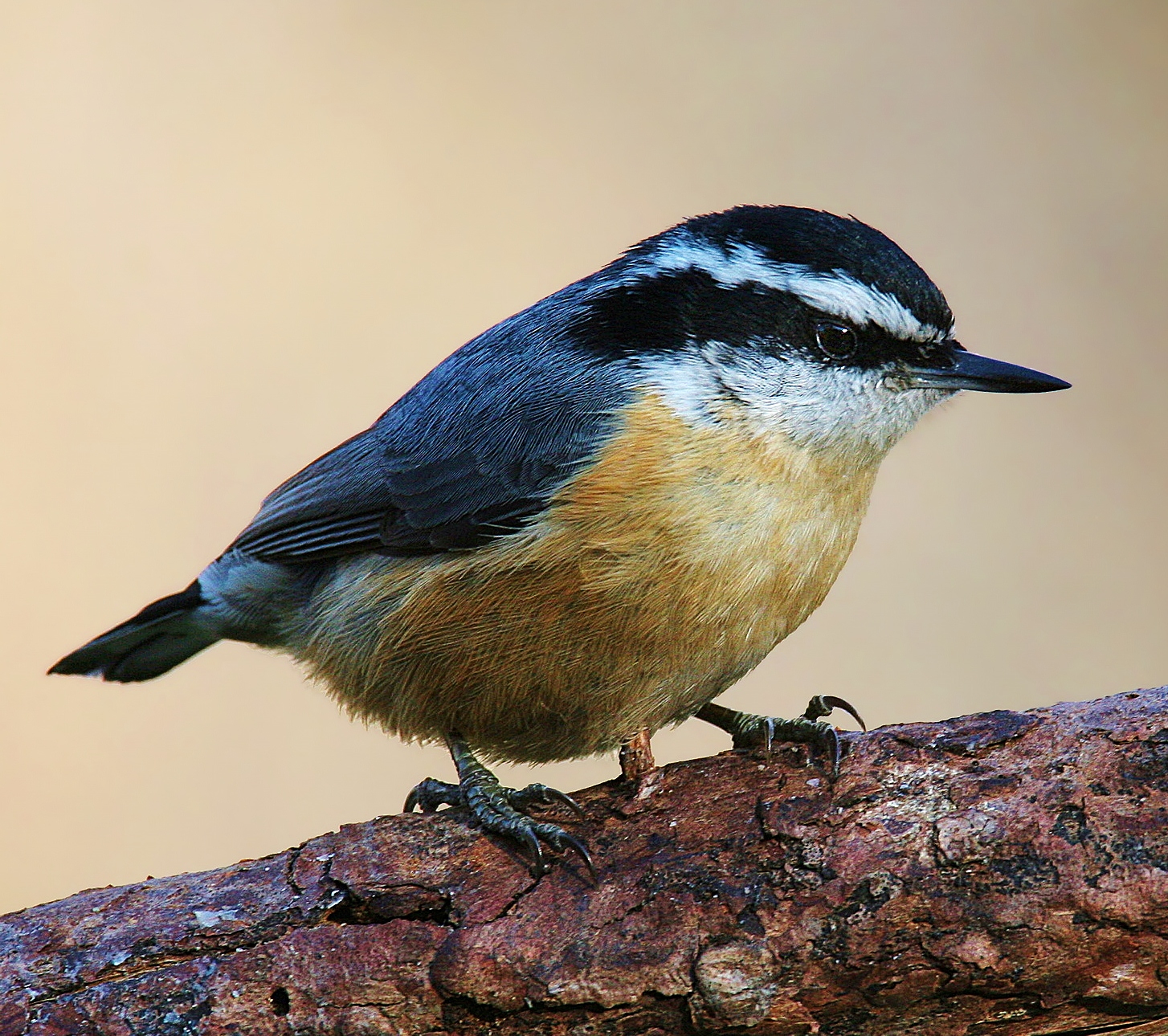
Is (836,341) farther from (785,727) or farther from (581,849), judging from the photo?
(581,849)

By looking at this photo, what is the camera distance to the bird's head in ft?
8.84

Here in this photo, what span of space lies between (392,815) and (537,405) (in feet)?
3.12

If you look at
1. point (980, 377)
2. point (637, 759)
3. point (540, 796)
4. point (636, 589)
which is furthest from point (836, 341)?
point (540, 796)

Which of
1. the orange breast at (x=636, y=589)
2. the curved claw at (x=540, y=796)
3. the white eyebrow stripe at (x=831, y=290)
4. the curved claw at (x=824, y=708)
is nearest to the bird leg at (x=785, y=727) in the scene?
the curved claw at (x=824, y=708)

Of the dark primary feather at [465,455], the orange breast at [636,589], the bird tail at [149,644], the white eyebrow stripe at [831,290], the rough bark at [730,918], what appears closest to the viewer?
the rough bark at [730,918]

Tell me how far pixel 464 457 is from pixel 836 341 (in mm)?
902

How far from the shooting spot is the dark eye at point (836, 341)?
2.72 metres

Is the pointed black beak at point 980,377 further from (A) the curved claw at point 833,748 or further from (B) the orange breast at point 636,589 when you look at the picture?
(A) the curved claw at point 833,748

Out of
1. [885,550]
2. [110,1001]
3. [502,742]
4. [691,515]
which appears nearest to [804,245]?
[691,515]

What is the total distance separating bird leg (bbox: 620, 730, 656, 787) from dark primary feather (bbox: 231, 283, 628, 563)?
54cm

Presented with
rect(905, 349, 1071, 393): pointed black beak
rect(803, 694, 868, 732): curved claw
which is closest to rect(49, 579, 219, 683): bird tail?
rect(803, 694, 868, 732): curved claw

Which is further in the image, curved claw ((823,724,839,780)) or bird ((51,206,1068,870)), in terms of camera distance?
bird ((51,206,1068,870))

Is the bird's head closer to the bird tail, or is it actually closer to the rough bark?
the rough bark

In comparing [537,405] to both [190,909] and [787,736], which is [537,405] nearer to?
[787,736]
